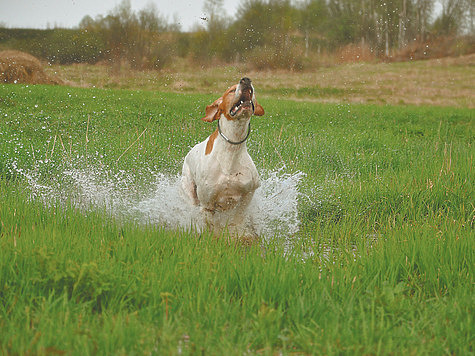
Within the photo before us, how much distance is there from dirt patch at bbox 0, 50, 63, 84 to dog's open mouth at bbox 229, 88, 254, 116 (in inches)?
866

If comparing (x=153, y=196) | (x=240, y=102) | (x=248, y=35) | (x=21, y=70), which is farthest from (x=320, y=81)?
(x=240, y=102)

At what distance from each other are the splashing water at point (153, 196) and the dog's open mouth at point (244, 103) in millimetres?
1263

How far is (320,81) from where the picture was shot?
23.5 metres

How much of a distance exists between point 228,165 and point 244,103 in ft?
2.28

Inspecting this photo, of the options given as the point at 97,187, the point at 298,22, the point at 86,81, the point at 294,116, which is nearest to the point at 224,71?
the point at 298,22

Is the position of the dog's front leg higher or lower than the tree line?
lower

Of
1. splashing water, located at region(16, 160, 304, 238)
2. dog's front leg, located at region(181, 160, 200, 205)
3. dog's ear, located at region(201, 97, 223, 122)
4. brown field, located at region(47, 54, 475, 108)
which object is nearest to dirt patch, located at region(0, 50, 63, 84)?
brown field, located at region(47, 54, 475, 108)

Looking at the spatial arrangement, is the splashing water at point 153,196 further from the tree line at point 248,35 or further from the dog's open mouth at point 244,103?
the tree line at point 248,35

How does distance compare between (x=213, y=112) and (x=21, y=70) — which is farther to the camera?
(x=21, y=70)

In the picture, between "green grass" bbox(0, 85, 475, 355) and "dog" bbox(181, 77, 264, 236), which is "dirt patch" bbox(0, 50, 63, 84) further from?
"dog" bbox(181, 77, 264, 236)

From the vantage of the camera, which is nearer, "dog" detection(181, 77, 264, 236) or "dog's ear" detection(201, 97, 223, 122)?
"dog" detection(181, 77, 264, 236)

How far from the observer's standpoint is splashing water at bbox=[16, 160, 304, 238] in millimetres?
5258

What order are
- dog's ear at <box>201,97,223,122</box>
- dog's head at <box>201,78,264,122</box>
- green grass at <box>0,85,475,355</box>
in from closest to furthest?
green grass at <box>0,85,475,355</box>
dog's head at <box>201,78,264,122</box>
dog's ear at <box>201,97,223,122</box>

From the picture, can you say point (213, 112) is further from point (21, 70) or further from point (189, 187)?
point (21, 70)
